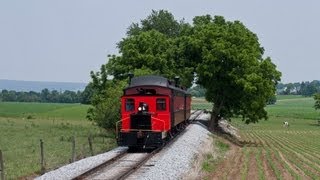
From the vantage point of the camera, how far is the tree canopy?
170 feet

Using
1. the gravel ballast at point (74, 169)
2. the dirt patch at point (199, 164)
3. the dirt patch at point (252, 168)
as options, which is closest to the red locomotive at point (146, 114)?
the dirt patch at point (199, 164)

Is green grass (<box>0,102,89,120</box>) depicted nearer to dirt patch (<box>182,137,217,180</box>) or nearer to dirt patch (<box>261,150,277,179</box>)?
dirt patch (<box>182,137,217,180</box>)

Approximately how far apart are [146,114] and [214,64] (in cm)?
2358

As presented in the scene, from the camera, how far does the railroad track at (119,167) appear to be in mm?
20733

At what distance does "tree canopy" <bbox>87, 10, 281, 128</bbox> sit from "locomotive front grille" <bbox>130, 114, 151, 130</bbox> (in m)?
19.4

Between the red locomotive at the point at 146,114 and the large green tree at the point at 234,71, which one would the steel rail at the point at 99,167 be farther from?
the large green tree at the point at 234,71

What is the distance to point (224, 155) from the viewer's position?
3434 cm

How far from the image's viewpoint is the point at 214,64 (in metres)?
52.5

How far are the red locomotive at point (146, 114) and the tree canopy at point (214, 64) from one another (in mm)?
18634

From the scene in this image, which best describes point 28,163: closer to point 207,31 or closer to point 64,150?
point 64,150

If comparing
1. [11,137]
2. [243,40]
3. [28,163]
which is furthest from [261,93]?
[28,163]

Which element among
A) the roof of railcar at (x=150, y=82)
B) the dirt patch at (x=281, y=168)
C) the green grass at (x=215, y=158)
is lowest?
the dirt patch at (x=281, y=168)

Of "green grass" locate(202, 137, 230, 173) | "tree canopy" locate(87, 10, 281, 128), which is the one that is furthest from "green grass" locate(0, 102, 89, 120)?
"green grass" locate(202, 137, 230, 173)

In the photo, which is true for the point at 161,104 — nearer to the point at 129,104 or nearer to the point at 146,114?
the point at 146,114
